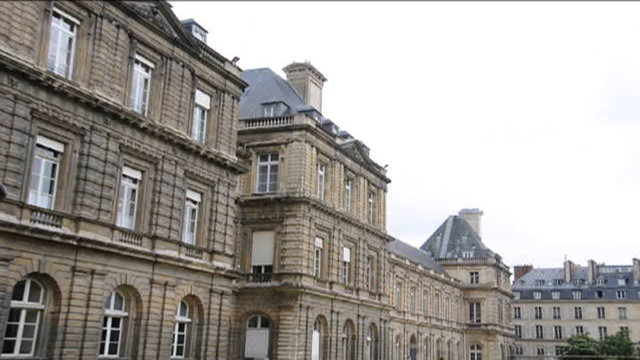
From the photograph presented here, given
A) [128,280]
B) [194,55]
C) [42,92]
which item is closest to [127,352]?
[128,280]

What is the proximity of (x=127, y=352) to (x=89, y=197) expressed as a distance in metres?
4.23

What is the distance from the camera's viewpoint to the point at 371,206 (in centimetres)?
3491

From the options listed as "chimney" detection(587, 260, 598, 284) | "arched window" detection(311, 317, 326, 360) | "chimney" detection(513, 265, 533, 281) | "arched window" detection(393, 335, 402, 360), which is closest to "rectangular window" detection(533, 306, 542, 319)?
"chimney" detection(513, 265, 533, 281)

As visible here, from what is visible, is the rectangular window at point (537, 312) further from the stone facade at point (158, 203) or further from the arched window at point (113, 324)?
the arched window at point (113, 324)

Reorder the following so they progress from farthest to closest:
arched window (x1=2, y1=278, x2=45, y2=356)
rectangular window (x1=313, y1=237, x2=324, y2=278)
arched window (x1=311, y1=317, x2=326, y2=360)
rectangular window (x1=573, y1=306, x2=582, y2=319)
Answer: rectangular window (x1=573, y1=306, x2=582, y2=319)
rectangular window (x1=313, y1=237, x2=324, y2=278)
arched window (x1=311, y1=317, x2=326, y2=360)
arched window (x1=2, y1=278, x2=45, y2=356)

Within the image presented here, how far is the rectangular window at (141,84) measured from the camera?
18.9m

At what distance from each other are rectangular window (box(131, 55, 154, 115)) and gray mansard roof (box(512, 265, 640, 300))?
62.2 m

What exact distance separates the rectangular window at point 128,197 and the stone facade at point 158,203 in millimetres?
54

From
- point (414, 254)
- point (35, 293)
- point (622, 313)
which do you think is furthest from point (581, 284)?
point (35, 293)

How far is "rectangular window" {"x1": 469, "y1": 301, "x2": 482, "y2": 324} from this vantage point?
5916 centimetres

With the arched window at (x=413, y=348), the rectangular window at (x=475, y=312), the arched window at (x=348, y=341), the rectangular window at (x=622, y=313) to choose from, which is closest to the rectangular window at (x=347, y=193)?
the arched window at (x=348, y=341)

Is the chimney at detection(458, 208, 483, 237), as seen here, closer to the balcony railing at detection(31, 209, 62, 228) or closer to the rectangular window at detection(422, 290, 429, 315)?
the rectangular window at detection(422, 290, 429, 315)

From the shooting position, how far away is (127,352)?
18.0m

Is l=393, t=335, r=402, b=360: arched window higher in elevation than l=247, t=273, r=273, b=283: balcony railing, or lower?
lower
